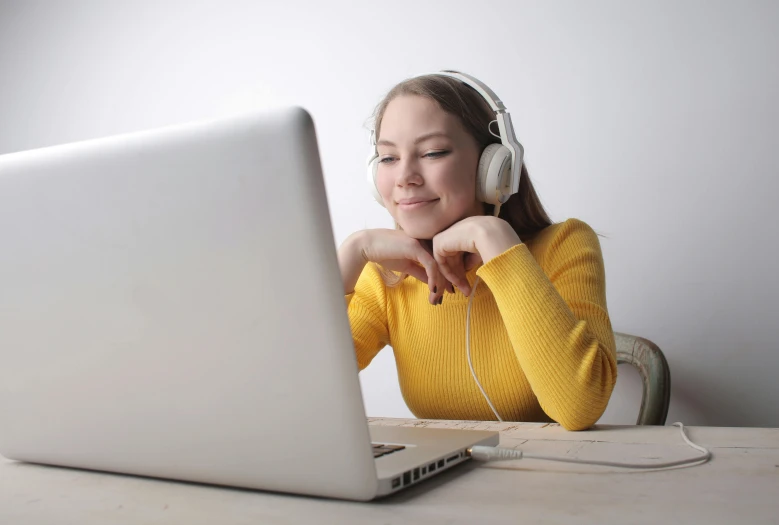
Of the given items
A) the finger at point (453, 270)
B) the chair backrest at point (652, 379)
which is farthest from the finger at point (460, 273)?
the chair backrest at point (652, 379)

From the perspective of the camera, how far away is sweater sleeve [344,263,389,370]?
1.45 m

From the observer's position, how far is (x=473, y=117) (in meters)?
1.34

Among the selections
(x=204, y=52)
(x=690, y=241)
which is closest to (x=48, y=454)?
(x=690, y=241)

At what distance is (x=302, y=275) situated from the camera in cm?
47

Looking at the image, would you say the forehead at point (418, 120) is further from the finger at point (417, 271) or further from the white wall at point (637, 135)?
the white wall at point (637, 135)

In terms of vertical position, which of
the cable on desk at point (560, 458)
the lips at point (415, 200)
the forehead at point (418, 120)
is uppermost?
the forehead at point (418, 120)

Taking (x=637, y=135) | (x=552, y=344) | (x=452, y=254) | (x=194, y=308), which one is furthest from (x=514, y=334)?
(x=637, y=135)

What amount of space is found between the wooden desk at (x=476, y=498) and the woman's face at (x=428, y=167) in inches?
25.3

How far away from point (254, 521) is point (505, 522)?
0.61 feet

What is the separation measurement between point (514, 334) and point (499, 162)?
365mm

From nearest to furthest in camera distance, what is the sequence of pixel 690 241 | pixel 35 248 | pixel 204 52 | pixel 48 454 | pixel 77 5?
pixel 35 248, pixel 48 454, pixel 690 241, pixel 204 52, pixel 77 5

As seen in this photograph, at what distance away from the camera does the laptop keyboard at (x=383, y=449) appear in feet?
2.12

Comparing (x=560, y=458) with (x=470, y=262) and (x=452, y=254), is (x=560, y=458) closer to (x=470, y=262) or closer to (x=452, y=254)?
(x=452, y=254)

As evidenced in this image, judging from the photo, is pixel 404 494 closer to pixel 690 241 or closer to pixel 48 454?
pixel 48 454
